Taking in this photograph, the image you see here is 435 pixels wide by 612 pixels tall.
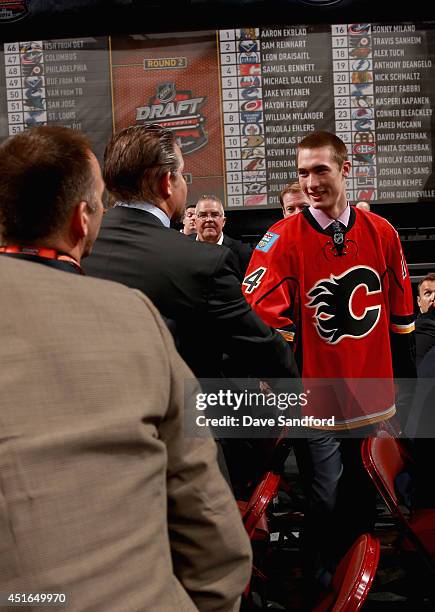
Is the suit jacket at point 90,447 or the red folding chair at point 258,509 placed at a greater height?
the suit jacket at point 90,447

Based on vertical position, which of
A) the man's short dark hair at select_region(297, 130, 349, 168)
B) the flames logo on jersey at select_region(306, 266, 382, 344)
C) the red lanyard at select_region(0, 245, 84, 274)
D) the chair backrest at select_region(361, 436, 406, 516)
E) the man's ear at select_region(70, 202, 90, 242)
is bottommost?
the chair backrest at select_region(361, 436, 406, 516)

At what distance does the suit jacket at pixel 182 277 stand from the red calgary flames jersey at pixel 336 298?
0.69m

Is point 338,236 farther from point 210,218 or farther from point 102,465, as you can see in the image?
point 102,465

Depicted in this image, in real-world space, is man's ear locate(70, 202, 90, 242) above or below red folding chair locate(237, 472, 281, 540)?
above

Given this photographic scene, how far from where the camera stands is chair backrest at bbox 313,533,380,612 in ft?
3.95

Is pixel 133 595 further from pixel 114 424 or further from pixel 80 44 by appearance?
pixel 80 44

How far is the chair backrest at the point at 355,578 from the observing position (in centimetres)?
120

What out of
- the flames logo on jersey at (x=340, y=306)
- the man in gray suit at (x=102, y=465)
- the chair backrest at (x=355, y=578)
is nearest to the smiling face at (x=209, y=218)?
the flames logo on jersey at (x=340, y=306)

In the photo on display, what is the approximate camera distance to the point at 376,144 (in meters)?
3.37

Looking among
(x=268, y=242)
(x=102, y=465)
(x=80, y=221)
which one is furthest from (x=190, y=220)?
(x=102, y=465)

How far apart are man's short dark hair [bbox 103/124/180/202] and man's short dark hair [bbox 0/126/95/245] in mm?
754

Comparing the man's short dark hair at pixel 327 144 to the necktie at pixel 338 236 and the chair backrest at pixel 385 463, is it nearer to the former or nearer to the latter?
the necktie at pixel 338 236

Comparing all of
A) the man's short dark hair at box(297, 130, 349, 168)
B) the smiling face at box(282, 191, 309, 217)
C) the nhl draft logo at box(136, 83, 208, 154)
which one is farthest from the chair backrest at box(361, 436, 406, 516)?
the nhl draft logo at box(136, 83, 208, 154)

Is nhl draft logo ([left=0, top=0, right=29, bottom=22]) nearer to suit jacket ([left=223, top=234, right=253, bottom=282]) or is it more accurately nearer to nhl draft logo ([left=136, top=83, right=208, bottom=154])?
nhl draft logo ([left=136, top=83, right=208, bottom=154])
